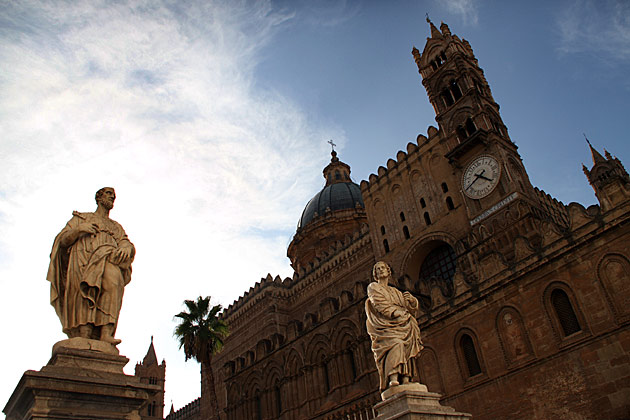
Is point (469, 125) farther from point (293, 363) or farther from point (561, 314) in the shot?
point (293, 363)

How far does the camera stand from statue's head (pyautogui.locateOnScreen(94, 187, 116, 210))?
7.38 meters

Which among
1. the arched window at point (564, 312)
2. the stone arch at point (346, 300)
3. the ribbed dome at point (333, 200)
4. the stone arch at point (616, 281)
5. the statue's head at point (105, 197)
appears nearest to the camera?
the statue's head at point (105, 197)

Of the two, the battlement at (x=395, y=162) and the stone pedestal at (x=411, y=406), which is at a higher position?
the battlement at (x=395, y=162)

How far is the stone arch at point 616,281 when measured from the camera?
640 inches

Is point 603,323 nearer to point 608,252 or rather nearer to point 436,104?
point 608,252

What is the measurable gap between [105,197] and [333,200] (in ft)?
153

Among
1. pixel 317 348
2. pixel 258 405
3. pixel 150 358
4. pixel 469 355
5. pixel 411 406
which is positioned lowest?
pixel 411 406

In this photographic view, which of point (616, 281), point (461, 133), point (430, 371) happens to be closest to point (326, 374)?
point (430, 371)

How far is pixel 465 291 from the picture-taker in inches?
807

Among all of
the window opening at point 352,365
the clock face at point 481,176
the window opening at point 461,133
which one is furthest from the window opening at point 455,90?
the window opening at point 352,365

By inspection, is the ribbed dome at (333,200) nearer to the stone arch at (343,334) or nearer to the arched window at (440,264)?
the arched window at (440,264)

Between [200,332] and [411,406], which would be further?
[200,332]

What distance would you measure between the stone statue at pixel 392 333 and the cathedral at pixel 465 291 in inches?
33.0

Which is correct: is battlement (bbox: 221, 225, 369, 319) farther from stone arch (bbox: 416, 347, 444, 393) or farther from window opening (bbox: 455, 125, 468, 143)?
stone arch (bbox: 416, 347, 444, 393)
